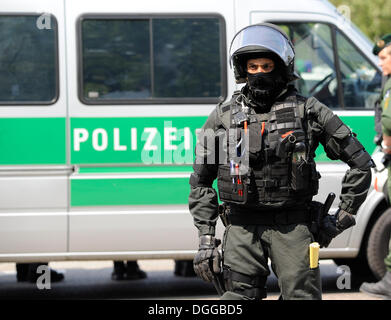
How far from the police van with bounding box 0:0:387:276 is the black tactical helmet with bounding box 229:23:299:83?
2273mm

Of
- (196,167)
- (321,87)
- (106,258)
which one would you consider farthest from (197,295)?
(196,167)

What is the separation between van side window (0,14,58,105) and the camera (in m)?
6.44

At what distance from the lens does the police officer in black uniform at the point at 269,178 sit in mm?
4027

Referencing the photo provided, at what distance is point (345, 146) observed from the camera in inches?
162

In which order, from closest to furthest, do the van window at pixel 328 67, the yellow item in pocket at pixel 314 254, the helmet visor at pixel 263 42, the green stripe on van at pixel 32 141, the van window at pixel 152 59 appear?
1. the yellow item in pocket at pixel 314 254
2. the helmet visor at pixel 263 42
3. the green stripe on van at pixel 32 141
4. the van window at pixel 152 59
5. the van window at pixel 328 67

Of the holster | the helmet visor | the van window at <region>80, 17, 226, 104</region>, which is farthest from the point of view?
the van window at <region>80, 17, 226, 104</region>

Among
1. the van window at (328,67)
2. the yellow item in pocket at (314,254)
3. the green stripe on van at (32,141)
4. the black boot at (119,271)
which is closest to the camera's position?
the yellow item in pocket at (314,254)

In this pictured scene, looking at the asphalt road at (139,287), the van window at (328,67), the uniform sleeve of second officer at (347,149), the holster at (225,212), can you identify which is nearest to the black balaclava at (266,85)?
the uniform sleeve of second officer at (347,149)

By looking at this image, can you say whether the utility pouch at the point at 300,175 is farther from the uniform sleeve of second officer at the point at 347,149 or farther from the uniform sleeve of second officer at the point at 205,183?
the uniform sleeve of second officer at the point at 205,183

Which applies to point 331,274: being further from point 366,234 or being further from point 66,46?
point 66,46

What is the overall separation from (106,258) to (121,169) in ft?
2.39

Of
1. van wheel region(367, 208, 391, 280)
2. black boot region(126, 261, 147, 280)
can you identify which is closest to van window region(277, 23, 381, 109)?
van wheel region(367, 208, 391, 280)

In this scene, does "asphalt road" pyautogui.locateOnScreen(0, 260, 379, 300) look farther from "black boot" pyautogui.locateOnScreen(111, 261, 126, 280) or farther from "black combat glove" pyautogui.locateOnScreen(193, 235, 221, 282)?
"black combat glove" pyautogui.locateOnScreen(193, 235, 221, 282)

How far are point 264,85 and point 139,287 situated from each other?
3.61m
